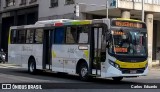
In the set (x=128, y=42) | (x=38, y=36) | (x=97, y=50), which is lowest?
(x=97, y=50)

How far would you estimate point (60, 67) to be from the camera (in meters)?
21.9

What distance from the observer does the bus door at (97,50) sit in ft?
61.6

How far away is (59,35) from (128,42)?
15.4 feet

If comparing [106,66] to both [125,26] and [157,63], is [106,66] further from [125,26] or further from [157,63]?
[157,63]

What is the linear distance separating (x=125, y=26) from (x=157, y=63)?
90.8 feet

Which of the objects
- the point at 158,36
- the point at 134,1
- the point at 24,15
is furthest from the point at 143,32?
the point at 24,15

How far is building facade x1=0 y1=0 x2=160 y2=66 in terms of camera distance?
1580 inches

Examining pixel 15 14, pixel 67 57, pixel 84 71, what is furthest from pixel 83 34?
pixel 15 14

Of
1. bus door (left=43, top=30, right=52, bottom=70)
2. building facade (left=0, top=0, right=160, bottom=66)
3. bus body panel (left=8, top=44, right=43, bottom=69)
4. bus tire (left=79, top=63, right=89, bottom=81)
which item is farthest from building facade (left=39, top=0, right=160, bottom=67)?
bus tire (left=79, top=63, right=89, bottom=81)

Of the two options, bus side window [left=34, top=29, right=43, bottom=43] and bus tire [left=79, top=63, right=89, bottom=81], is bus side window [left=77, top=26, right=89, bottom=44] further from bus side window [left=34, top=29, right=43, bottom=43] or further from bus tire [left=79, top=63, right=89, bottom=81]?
bus side window [left=34, top=29, right=43, bottom=43]

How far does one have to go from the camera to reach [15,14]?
180ft

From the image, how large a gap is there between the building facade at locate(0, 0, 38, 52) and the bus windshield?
32556mm

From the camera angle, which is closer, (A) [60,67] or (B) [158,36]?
(A) [60,67]

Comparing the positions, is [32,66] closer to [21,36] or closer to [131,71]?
[21,36]
